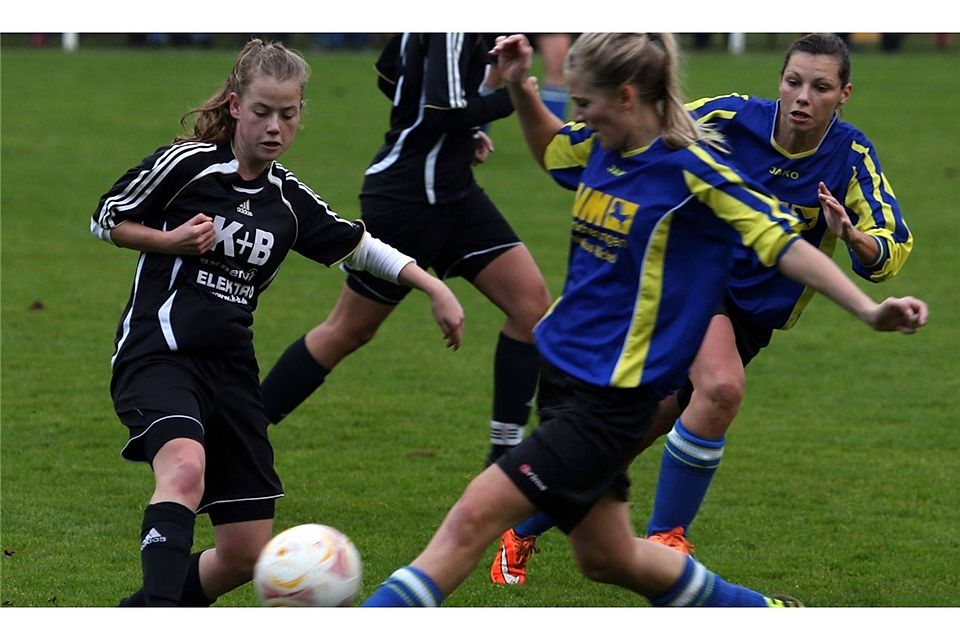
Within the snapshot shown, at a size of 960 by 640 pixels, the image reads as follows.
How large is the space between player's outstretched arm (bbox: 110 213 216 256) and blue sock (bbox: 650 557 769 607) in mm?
1575

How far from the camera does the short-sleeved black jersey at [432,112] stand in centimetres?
596

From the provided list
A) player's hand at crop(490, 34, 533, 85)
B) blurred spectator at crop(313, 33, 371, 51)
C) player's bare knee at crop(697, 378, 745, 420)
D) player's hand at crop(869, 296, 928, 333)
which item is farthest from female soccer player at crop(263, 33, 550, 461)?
blurred spectator at crop(313, 33, 371, 51)

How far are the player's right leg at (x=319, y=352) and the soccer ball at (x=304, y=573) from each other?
86.8 inches

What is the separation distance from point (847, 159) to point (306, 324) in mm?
4905

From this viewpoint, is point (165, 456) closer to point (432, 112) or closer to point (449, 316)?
point (449, 316)

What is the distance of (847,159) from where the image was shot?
4875mm

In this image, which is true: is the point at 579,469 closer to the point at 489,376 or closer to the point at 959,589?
the point at 959,589

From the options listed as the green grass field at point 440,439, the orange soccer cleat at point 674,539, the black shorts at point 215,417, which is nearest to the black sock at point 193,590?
the black shorts at point 215,417

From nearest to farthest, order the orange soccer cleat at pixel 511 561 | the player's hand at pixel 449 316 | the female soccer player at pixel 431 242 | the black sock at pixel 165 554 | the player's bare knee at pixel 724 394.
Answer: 1. the black sock at pixel 165 554
2. the player's hand at pixel 449 316
3. the player's bare knee at pixel 724 394
4. the orange soccer cleat at pixel 511 561
5. the female soccer player at pixel 431 242

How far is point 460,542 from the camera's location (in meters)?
3.69

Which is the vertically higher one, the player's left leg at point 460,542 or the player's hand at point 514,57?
the player's hand at point 514,57

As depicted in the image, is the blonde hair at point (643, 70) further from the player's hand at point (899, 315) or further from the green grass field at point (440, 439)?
the green grass field at point (440, 439)

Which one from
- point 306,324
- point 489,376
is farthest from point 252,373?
point 306,324

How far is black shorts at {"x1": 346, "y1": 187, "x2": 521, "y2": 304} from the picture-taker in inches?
240
